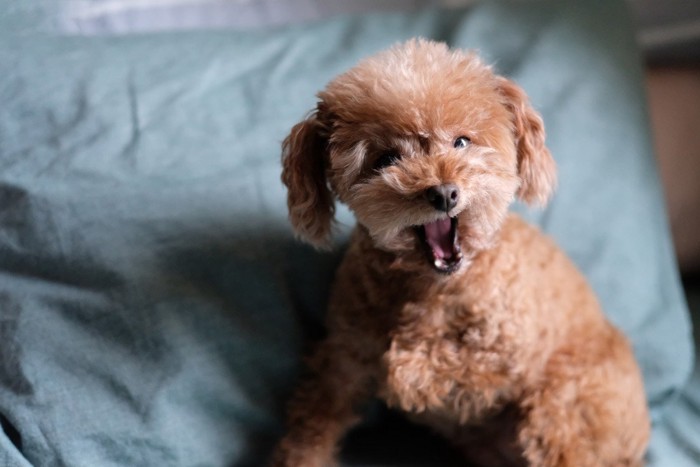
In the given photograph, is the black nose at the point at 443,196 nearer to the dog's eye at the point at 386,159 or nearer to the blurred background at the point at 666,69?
the dog's eye at the point at 386,159

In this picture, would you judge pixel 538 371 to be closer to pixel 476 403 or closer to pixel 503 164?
pixel 476 403

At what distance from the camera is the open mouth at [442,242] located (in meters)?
0.97

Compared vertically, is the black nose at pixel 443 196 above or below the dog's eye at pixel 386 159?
below

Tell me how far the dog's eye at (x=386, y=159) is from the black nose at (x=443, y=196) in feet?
0.31

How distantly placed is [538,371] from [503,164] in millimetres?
348

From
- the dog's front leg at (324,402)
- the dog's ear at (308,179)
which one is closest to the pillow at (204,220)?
the dog's front leg at (324,402)

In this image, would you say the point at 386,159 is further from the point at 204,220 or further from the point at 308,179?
the point at 204,220

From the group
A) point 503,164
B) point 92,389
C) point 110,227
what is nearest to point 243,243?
point 110,227

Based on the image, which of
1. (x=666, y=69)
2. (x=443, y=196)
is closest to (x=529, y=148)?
(x=443, y=196)

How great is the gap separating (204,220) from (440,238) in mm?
394

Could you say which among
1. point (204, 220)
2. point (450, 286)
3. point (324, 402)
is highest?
point (204, 220)

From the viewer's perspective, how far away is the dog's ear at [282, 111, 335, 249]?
0.98 m

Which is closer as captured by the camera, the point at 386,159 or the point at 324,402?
the point at 386,159

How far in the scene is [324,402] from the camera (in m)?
1.15
